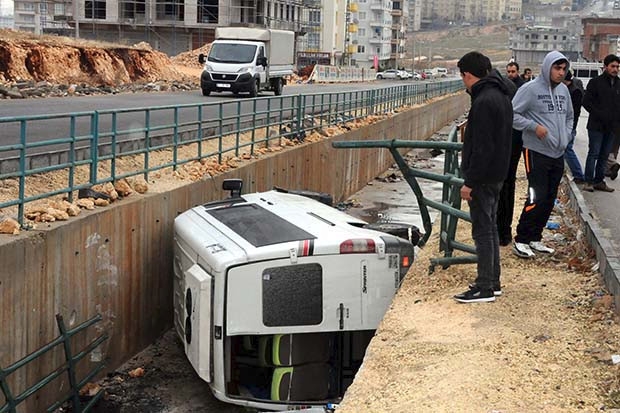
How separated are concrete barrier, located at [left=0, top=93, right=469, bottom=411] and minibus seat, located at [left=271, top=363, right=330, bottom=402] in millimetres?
2247

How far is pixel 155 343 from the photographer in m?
11.9

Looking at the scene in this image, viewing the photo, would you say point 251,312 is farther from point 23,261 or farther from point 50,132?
point 50,132

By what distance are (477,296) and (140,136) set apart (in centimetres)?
815

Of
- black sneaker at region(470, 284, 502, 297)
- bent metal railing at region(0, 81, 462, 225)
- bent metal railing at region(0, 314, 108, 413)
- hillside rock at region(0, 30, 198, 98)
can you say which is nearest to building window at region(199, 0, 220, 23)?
hillside rock at region(0, 30, 198, 98)

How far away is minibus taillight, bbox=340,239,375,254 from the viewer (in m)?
8.78

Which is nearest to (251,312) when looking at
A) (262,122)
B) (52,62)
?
(262,122)

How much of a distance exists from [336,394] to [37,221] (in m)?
3.39

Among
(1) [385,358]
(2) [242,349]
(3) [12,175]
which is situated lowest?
(2) [242,349]

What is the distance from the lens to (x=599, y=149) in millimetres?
13992

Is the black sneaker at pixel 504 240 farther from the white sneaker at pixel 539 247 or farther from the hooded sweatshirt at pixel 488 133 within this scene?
the hooded sweatshirt at pixel 488 133

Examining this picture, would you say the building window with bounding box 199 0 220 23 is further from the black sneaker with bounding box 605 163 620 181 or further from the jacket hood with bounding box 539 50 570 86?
the jacket hood with bounding box 539 50 570 86

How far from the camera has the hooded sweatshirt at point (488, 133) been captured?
740 centimetres

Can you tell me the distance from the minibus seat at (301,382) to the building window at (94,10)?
65905mm

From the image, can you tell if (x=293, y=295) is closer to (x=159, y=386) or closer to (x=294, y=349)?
(x=294, y=349)
